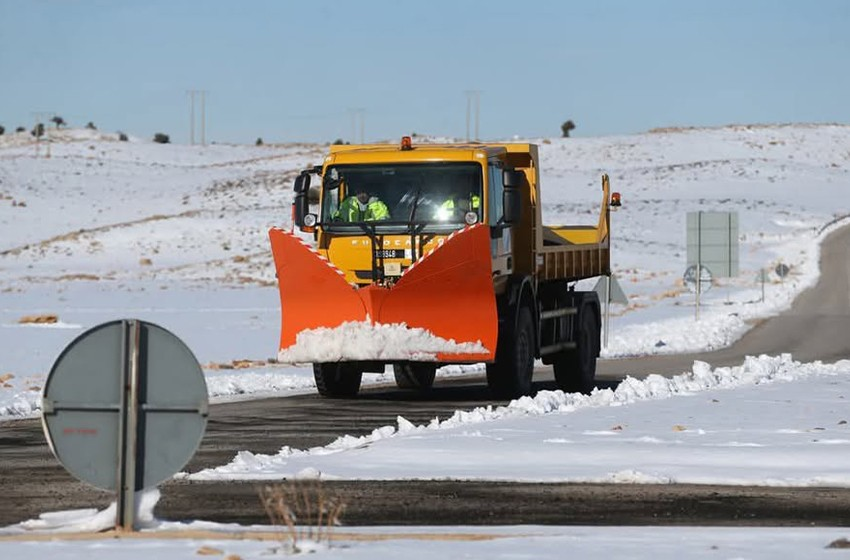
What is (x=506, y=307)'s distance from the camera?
2248 cm

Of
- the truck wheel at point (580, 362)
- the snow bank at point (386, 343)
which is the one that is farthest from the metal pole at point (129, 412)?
the truck wheel at point (580, 362)

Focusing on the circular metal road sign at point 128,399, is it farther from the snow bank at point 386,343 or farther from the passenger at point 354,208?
the passenger at point 354,208

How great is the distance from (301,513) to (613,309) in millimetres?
46923

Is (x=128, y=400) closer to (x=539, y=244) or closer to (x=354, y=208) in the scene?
(x=354, y=208)

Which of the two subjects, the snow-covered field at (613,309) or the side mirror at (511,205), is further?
the side mirror at (511,205)

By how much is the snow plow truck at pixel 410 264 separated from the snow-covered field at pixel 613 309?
6.38ft

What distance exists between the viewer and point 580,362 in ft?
85.6

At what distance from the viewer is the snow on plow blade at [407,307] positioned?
21.5 m

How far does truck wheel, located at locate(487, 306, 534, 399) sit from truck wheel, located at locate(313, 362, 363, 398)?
214 cm

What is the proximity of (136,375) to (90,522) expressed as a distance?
1.16m

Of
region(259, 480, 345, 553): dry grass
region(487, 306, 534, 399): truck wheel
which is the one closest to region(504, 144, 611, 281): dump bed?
region(487, 306, 534, 399): truck wheel

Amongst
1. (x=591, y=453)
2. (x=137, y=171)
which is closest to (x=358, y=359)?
(x=591, y=453)

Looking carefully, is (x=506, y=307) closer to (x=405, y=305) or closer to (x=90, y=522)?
(x=405, y=305)

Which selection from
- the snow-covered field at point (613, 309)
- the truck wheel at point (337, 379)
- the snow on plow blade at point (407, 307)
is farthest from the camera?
the truck wheel at point (337, 379)
